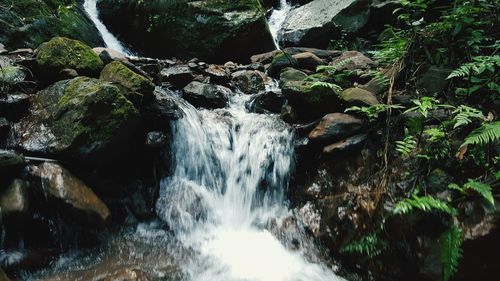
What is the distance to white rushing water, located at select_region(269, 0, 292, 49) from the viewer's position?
11.6 metres

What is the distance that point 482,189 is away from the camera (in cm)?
307

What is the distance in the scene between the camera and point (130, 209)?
15.3 feet

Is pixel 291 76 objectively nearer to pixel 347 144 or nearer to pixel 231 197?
pixel 347 144

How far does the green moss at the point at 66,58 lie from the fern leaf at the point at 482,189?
5.26 m

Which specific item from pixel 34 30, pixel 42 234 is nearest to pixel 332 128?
pixel 42 234

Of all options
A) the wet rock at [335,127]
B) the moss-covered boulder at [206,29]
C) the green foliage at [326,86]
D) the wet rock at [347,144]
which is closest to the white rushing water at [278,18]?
the moss-covered boulder at [206,29]

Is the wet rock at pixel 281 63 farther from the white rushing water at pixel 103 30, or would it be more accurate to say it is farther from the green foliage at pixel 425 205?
the white rushing water at pixel 103 30

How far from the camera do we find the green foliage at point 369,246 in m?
3.67

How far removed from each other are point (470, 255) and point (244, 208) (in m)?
2.81

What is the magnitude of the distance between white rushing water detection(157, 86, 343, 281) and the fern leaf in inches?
67.5

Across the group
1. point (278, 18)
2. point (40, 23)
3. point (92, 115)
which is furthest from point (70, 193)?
point (278, 18)

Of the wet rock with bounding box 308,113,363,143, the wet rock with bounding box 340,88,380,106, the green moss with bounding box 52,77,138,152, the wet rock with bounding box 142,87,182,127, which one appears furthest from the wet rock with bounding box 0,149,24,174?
the wet rock with bounding box 340,88,380,106

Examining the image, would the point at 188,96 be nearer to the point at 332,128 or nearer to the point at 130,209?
the point at 130,209

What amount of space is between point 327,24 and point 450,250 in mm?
8569
